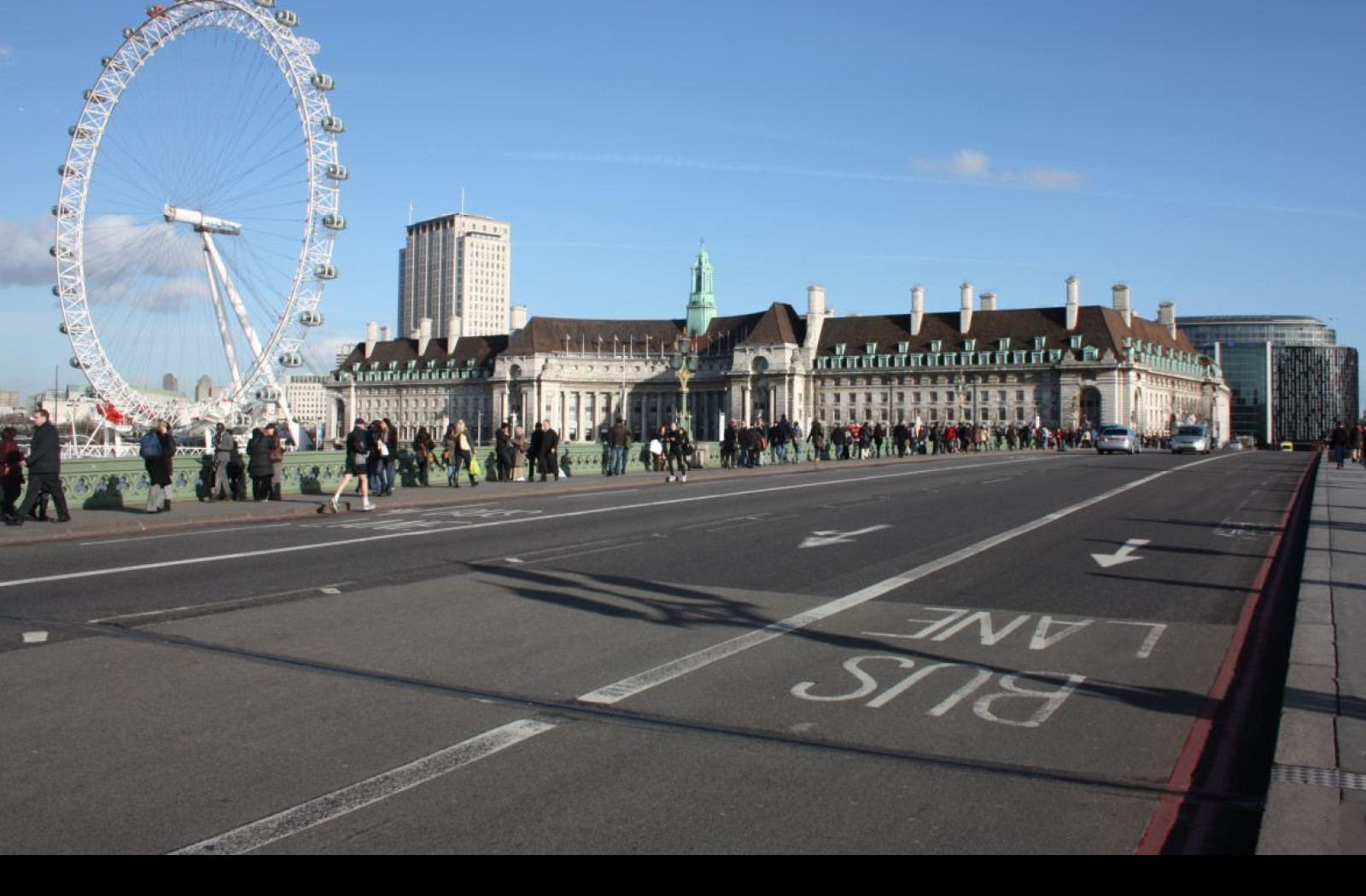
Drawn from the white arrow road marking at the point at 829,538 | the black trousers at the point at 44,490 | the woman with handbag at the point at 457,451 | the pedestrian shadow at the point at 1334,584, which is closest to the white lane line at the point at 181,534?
the black trousers at the point at 44,490

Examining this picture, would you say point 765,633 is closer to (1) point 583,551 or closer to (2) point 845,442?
(1) point 583,551

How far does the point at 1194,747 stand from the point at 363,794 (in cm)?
474

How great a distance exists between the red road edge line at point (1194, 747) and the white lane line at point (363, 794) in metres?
3.38

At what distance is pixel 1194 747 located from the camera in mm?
6809

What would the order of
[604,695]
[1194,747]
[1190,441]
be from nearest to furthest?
[1194,747] < [604,695] < [1190,441]

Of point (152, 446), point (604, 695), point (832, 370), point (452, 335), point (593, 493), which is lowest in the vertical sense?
point (593, 493)

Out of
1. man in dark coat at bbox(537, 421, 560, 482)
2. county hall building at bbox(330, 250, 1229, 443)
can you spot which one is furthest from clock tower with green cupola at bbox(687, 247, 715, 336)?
man in dark coat at bbox(537, 421, 560, 482)

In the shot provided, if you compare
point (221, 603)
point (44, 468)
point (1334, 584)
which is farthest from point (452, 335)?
point (1334, 584)

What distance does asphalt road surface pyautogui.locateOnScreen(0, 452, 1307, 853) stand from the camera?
5348mm

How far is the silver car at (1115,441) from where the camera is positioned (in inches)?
2717

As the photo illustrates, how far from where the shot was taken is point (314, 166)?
42.5 m

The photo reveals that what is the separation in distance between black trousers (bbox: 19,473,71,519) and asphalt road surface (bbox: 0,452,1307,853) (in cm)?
341

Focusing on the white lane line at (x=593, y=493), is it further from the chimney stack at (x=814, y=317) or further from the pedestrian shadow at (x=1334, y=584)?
the chimney stack at (x=814, y=317)

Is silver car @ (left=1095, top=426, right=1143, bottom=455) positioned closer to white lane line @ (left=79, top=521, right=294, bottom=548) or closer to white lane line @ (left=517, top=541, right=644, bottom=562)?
white lane line @ (left=79, top=521, right=294, bottom=548)
